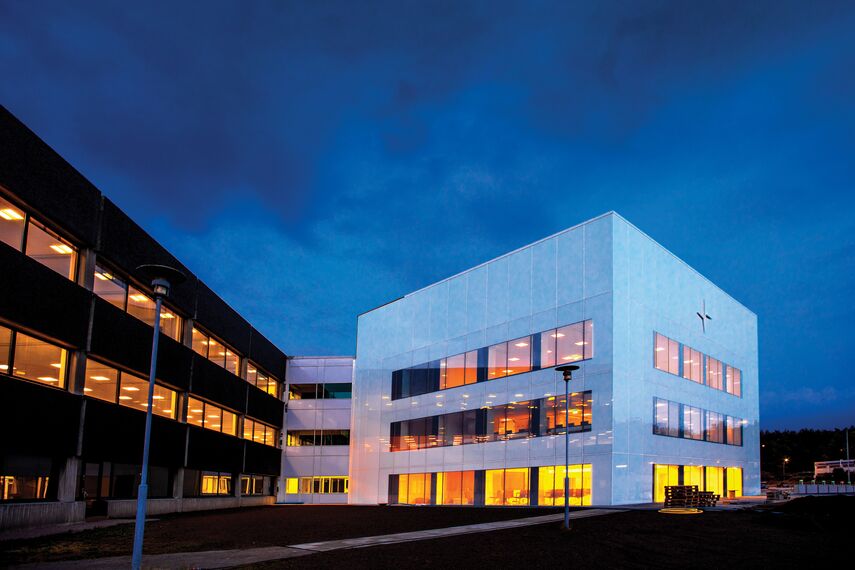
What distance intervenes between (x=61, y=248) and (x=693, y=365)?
1492 inches

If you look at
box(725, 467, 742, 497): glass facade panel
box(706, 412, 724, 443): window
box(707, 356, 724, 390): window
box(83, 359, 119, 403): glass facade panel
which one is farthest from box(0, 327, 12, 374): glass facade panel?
box(725, 467, 742, 497): glass facade panel

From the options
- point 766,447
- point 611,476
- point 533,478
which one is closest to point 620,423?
point 611,476

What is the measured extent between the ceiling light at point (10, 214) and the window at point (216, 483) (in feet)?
80.9

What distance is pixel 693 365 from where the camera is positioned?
4631 cm

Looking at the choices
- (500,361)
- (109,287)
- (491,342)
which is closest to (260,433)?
(491,342)

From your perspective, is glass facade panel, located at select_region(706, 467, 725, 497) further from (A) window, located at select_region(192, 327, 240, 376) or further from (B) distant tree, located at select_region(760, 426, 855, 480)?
(B) distant tree, located at select_region(760, 426, 855, 480)

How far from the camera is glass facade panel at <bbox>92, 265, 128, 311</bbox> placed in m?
30.0

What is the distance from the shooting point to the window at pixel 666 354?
42125 millimetres

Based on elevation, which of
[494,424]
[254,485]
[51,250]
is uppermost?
[51,250]

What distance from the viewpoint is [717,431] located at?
159ft

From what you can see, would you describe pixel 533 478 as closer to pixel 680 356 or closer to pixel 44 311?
pixel 680 356

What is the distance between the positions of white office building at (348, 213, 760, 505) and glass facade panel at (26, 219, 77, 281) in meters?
24.5

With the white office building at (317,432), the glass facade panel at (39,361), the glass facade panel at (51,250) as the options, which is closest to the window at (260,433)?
the white office building at (317,432)

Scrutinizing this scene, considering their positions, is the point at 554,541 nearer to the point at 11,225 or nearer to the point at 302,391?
the point at 11,225
